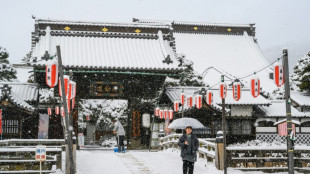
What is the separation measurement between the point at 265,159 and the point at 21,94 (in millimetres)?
15292

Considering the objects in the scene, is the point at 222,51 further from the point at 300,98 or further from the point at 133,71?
the point at 133,71

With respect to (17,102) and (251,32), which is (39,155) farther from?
(251,32)

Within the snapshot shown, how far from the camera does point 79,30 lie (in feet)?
90.1

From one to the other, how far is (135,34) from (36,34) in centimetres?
633

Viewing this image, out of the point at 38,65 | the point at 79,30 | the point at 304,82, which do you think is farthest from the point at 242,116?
the point at 38,65

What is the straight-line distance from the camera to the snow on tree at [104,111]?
147 ft

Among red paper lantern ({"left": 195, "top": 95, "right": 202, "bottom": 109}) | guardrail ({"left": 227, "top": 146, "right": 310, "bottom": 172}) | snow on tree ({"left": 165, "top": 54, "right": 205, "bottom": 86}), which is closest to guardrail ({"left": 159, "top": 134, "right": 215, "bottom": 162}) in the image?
guardrail ({"left": 227, "top": 146, "right": 310, "bottom": 172})

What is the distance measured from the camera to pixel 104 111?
153 ft

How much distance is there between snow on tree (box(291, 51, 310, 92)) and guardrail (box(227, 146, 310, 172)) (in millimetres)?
18778

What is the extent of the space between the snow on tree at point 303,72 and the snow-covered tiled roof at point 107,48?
37.4 feet

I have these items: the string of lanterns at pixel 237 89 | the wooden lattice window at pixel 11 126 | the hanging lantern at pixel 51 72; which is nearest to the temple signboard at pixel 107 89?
the string of lanterns at pixel 237 89

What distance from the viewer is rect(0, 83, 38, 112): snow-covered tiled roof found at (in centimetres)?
2197

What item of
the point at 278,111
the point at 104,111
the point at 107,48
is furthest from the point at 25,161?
the point at 104,111

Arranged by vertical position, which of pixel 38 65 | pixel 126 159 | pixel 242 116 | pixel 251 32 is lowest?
pixel 126 159
